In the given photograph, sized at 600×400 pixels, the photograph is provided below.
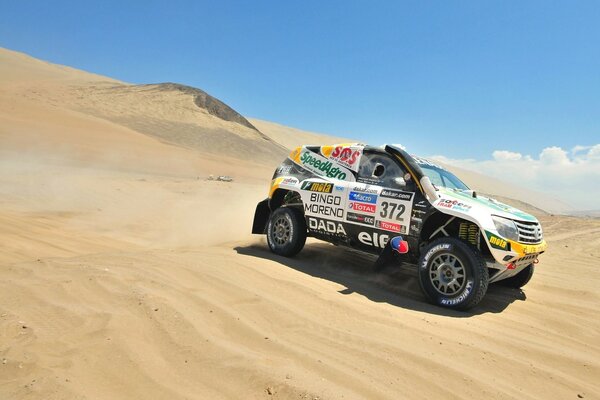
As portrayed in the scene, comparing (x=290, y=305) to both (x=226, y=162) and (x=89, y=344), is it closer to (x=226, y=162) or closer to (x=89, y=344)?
(x=89, y=344)

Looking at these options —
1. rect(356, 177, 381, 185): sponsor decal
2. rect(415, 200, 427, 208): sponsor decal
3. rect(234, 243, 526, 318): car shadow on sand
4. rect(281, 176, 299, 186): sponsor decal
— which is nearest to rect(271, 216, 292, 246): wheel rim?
rect(234, 243, 526, 318): car shadow on sand

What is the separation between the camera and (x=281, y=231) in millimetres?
7277

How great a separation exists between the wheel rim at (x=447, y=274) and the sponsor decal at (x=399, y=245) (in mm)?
418

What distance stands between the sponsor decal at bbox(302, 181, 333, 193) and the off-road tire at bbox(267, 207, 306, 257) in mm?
471

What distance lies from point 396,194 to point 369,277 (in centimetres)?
138

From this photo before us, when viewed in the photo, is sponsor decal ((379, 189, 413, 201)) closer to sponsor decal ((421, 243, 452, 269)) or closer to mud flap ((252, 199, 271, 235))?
sponsor decal ((421, 243, 452, 269))

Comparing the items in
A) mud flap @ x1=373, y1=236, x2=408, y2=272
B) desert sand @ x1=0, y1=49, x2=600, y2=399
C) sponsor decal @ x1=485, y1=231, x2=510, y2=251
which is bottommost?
desert sand @ x1=0, y1=49, x2=600, y2=399

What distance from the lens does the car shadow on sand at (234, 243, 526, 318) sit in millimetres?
5263

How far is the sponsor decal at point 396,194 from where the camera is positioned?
18.7 feet

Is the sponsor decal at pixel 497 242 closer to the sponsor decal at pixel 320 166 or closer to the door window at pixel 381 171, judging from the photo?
the door window at pixel 381 171

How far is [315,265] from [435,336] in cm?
309

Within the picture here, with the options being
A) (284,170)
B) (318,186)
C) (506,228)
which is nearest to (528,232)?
(506,228)

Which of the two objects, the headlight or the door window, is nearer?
the headlight

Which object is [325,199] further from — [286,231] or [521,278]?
[521,278]
